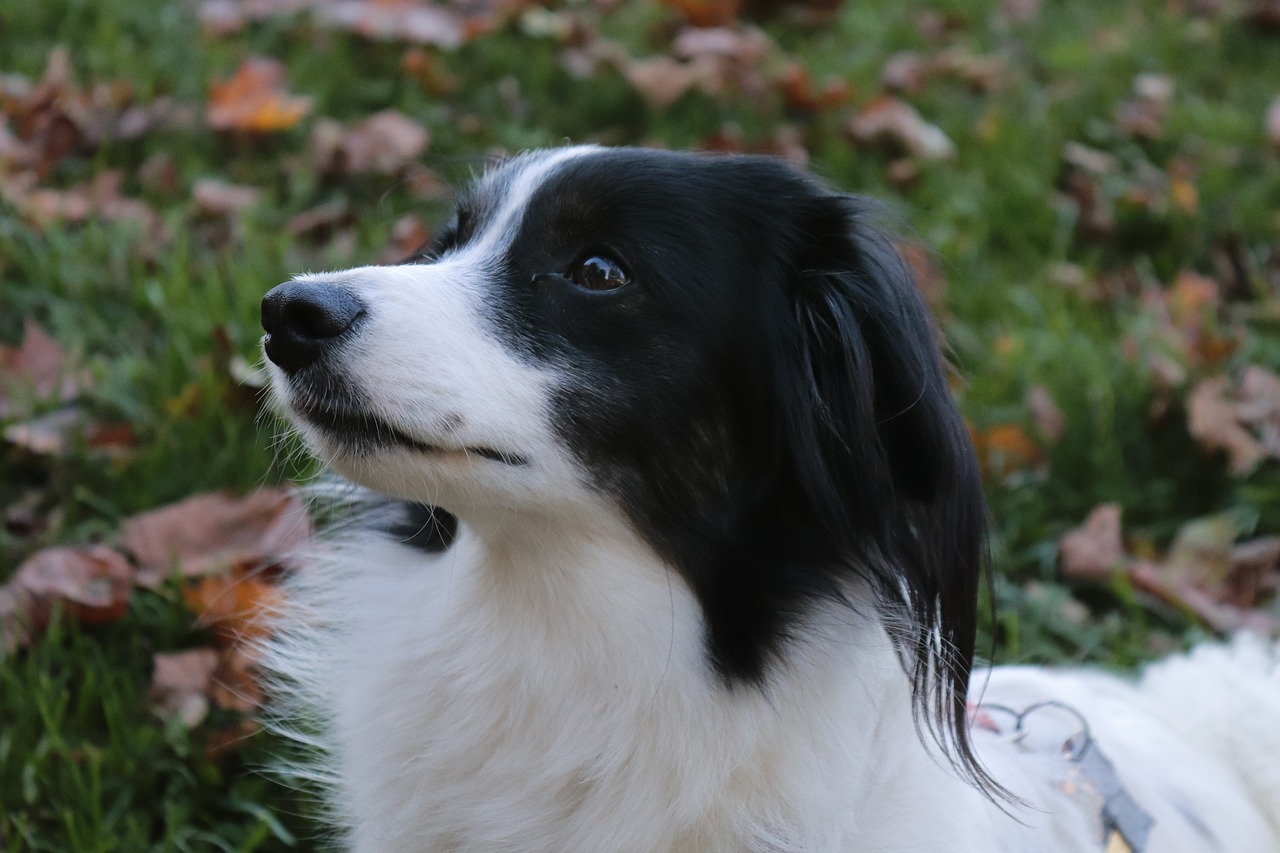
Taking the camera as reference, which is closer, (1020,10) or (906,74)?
(906,74)

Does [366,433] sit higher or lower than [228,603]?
higher

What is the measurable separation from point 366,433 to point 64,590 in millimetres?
1254

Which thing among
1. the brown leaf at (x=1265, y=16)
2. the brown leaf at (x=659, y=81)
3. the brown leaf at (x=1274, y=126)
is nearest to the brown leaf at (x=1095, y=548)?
the brown leaf at (x=659, y=81)

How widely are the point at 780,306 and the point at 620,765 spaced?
29.5 inches

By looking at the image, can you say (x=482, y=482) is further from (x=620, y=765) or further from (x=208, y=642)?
(x=208, y=642)

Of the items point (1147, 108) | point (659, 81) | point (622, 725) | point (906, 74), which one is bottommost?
point (1147, 108)

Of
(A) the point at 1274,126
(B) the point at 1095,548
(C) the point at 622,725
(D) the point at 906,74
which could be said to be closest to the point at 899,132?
(D) the point at 906,74

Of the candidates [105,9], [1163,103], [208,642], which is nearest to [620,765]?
[208,642]

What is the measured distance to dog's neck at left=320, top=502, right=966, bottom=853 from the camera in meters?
2.02


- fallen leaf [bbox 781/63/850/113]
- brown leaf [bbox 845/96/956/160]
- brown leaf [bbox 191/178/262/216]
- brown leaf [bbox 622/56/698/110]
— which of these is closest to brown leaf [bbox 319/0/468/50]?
brown leaf [bbox 622/56/698/110]

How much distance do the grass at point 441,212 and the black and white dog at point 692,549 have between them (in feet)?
2.43

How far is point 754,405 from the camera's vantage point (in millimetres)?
2092

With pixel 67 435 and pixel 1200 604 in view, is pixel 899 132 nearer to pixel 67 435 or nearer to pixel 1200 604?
pixel 1200 604

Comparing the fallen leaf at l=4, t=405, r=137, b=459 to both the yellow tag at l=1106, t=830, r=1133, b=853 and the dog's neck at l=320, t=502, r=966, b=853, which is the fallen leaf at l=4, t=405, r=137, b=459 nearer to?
the dog's neck at l=320, t=502, r=966, b=853
